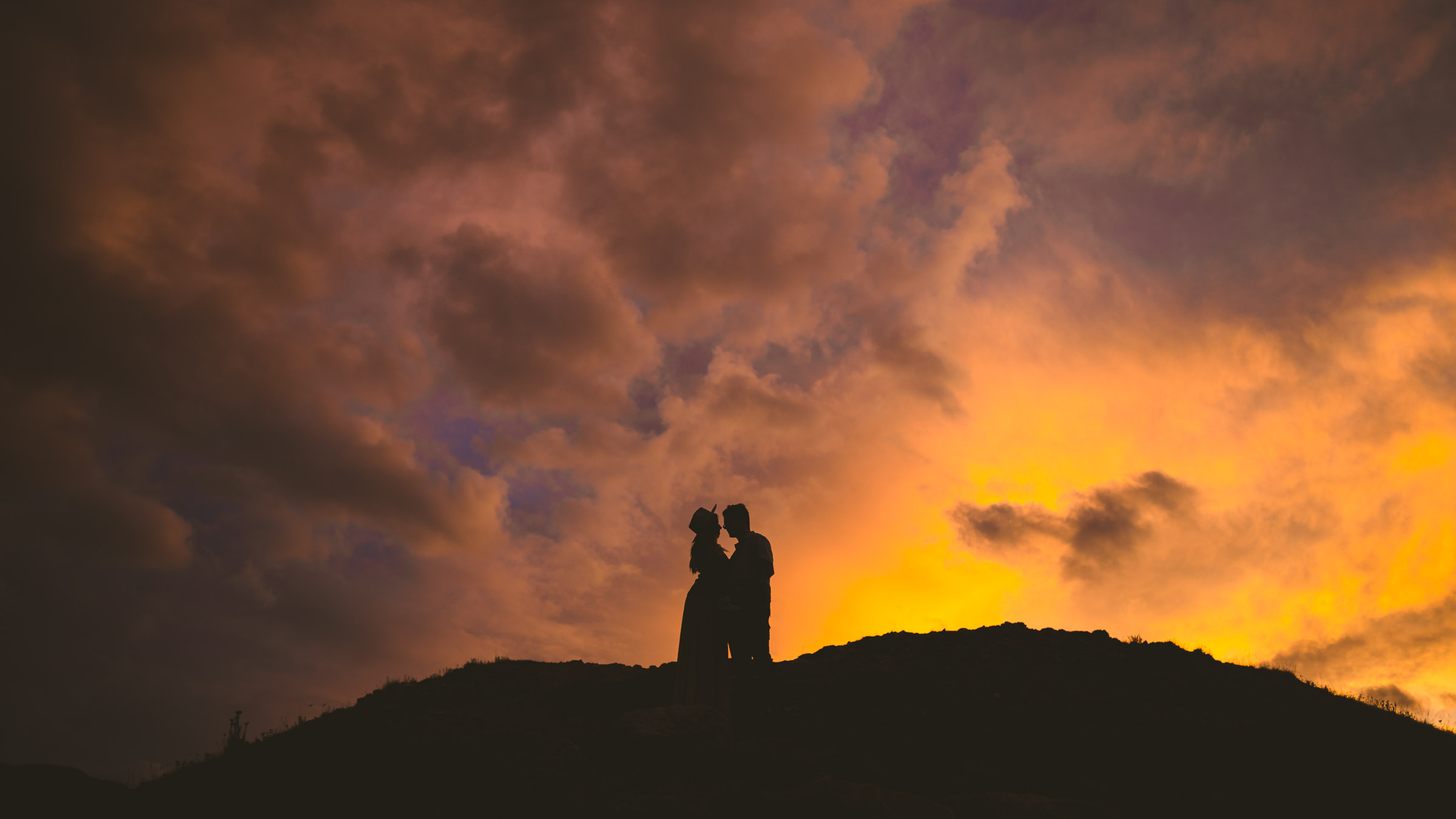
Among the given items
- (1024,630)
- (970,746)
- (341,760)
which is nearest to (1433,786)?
(970,746)

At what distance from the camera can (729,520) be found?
11.7 meters

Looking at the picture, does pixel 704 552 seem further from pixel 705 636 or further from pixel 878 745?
pixel 878 745

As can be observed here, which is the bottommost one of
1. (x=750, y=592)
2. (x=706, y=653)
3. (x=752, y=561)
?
(x=706, y=653)

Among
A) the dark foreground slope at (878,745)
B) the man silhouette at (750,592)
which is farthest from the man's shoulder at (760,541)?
the dark foreground slope at (878,745)

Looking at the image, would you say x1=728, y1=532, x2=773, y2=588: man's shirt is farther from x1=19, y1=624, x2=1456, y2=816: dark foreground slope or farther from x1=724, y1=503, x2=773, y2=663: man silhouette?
x1=19, y1=624, x2=1456, y2=816: dark foreground slope

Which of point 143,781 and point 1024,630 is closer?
point 143,781

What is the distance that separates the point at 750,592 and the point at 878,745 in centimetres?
320

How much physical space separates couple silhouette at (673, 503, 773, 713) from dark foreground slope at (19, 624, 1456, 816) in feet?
2.13

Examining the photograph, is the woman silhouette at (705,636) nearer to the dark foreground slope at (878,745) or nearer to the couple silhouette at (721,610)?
the couple silhouette at (721,610)

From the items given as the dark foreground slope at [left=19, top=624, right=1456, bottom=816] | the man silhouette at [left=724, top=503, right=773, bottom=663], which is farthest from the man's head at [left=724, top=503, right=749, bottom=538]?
the dark foreground slope at [left=19, top=624, right=1456, bottom=816]

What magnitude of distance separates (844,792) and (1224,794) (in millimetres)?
5878

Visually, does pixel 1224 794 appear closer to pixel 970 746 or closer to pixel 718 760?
pixel 970 746

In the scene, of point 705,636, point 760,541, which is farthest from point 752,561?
point 705,636

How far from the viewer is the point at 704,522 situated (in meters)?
12.0
